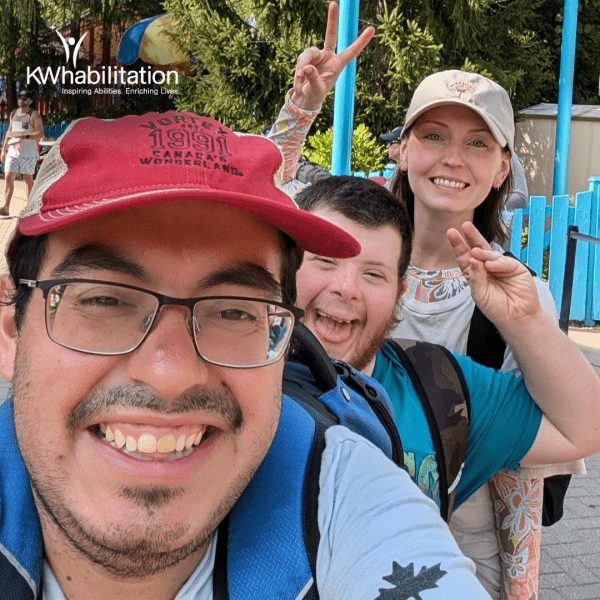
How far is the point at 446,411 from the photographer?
6.42 feet

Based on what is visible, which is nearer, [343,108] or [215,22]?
[343,108]

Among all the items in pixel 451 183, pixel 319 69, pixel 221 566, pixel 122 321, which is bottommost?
pixel 221 566

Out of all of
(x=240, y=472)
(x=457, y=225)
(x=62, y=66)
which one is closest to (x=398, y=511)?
(x=240, y=472)

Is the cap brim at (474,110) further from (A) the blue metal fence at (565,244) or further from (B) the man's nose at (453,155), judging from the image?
(A) the blue metal fence at (565,244)

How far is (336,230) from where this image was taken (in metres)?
1.47

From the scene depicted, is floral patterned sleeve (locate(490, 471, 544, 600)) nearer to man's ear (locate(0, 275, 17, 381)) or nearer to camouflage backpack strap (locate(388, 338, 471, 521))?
camouflage backpack strap (locate(388, 338, 471, 521))

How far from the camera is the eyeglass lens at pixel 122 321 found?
1310 mm

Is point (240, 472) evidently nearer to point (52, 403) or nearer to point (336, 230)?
point (52, 403)

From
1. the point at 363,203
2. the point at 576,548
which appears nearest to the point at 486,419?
the point at 363,203

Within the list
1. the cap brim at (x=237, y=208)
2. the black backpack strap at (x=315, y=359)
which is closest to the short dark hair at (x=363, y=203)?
the black backpack strap at (x=315, y=359)

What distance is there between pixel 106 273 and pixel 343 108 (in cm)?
502

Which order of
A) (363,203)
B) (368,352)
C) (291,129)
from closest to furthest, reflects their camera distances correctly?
(368,352) < (363,203) < (291,129)

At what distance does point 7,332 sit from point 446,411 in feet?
3.22

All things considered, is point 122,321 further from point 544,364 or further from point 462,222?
point 462,222
